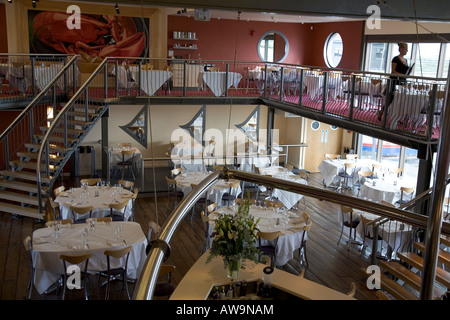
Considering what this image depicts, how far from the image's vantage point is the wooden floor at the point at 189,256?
729 cm

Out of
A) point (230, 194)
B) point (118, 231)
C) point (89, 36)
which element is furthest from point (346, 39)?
point (118, 231)

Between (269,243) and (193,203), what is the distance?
6.08 metres

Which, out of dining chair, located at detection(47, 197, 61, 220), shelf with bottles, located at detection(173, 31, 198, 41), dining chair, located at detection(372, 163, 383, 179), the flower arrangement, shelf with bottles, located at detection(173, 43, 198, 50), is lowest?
dining chair, located at detection(47, 197, 61, 220)

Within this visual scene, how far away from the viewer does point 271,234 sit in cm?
730

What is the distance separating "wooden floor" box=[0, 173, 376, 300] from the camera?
7.29 meters

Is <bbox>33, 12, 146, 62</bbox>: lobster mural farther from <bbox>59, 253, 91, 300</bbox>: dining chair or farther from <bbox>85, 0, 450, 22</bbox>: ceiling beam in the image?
<bbox>59, 253, 91, 300</bbox>: dining chair

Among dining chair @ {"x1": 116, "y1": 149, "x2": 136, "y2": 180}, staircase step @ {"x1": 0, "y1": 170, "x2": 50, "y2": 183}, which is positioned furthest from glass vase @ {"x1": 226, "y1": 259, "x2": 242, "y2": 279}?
dining chair @ {"x1": 116, "y1": 149, "x2": 136, "y2": 180}

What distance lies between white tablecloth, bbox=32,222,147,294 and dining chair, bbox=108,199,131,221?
1085mm

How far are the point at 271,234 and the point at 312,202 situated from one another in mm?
5193

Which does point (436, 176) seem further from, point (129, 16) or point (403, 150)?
point (129, 16)

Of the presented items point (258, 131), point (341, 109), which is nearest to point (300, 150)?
point (258, 131)

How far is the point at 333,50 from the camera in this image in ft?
56.0

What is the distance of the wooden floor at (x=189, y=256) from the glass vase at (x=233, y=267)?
3.52 meters

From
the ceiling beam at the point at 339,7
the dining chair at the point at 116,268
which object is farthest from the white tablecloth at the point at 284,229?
the ceiling beam at the point at 339,7
